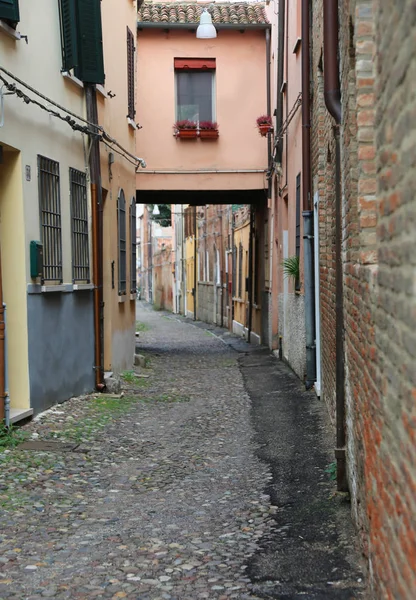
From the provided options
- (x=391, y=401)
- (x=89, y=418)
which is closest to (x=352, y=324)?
(x=391, y=401)

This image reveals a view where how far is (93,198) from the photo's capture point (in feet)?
37.6

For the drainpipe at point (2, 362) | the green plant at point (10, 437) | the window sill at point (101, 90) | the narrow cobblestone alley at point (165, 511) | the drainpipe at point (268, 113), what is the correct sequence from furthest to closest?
the drainpipe at point (268, 113) → the window sill at point (101, 90) → the drainpipe at point (2, 362) → the green plant at point (10, 437) → the narrow cobblestone alley at point (165, 511)

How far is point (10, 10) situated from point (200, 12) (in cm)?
1142

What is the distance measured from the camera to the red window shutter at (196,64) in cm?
1834

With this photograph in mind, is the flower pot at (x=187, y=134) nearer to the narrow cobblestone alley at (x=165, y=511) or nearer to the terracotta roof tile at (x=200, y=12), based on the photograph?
the terracotta roof tile at (x=200, y=12)

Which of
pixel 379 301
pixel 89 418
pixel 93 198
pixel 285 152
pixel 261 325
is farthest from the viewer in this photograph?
pixel 261 325

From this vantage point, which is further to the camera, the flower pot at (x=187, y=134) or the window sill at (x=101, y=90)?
the flower pot at (x=187, y=134)

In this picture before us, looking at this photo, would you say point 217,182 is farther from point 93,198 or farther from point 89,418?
point 89,418

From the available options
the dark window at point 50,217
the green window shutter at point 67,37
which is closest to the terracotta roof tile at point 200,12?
the green window shutter at point 67,37

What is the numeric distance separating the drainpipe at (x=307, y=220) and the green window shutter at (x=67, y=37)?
9.35ft

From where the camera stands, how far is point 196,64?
18.4 meters

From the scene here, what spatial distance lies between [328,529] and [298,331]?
23.2ft

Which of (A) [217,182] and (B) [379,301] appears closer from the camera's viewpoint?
(B) [379,301]

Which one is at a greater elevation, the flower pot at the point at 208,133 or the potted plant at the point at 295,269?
the flower pot at the point at 208,133
